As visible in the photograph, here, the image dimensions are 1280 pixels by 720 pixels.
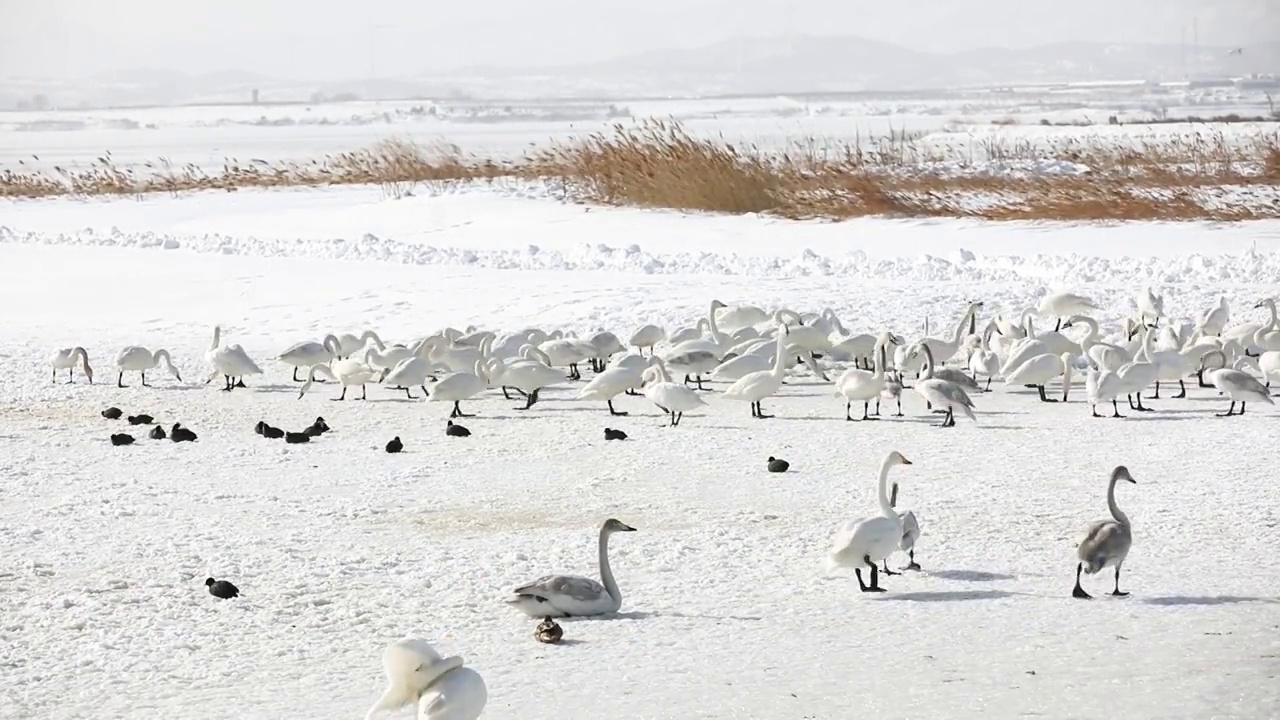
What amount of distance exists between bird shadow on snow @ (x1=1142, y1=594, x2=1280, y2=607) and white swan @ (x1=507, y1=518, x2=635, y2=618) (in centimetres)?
231

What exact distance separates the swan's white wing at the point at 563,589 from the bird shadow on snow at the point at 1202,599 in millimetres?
2367

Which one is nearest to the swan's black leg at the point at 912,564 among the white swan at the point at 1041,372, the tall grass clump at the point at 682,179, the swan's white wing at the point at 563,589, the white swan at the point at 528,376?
the swan's white wing at the point at 563,589

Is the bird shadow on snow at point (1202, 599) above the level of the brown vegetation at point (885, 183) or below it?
below

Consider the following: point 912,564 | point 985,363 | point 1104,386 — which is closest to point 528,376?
point 985,363

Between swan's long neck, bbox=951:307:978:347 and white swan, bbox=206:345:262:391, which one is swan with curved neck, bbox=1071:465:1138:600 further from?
white swan, bbox=206:345:262:391

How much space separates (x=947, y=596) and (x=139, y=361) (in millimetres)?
8588

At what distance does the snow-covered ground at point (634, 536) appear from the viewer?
20.1ft

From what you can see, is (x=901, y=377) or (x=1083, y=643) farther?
(x=901, y=377)

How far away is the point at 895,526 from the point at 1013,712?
4.98 ft

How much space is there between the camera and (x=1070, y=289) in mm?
16734

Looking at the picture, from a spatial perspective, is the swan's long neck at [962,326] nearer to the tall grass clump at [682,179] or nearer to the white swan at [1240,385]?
the white swan at [1240,385]

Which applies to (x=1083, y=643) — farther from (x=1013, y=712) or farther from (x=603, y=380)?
(x=603, y=380)

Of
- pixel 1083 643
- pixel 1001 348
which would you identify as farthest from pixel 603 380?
pixel 1083 643

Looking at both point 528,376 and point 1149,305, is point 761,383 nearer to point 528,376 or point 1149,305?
point 528,376
